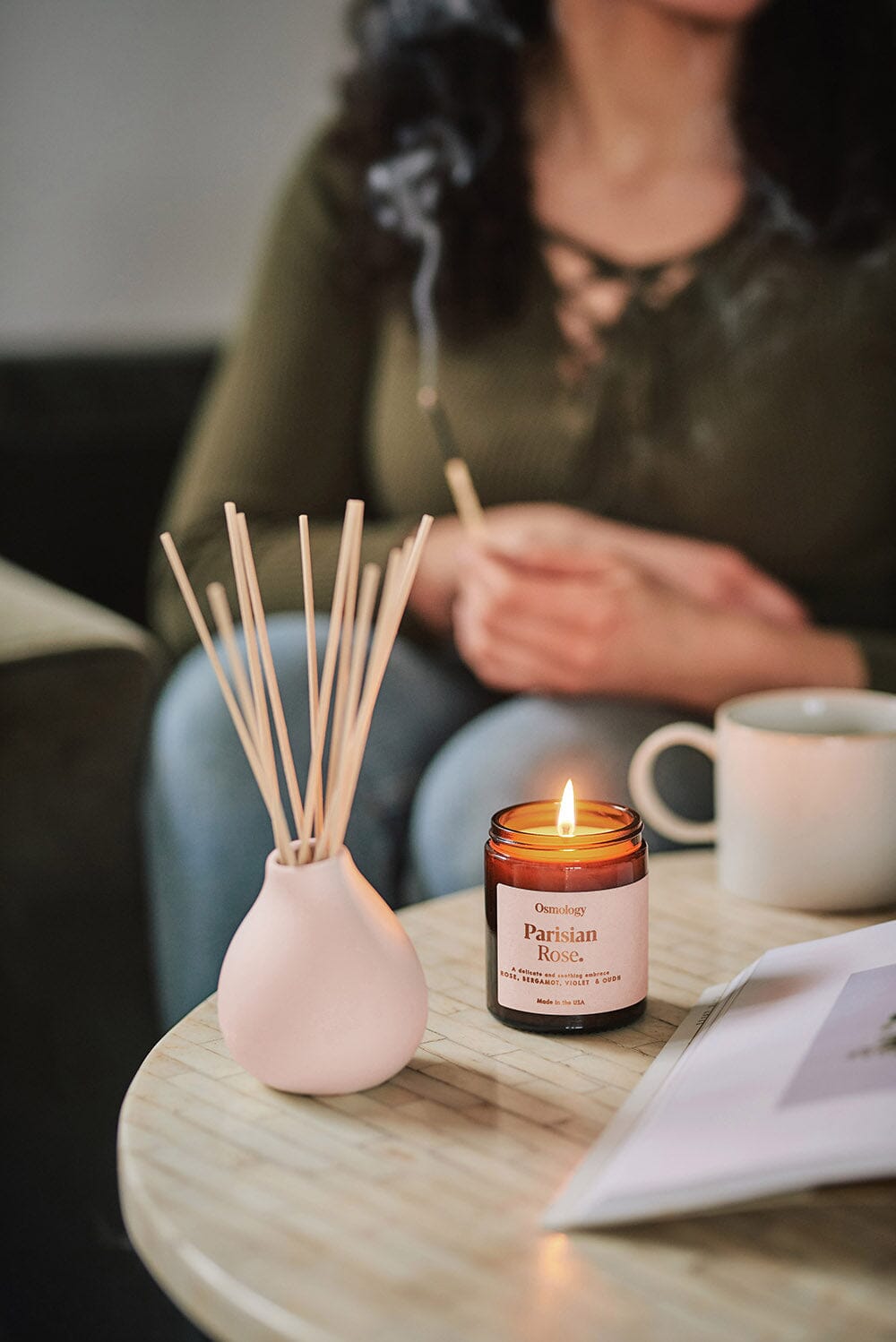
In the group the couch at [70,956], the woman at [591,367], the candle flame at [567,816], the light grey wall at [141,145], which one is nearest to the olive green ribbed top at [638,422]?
the woman at [591,367]

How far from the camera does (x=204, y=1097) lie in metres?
0.47

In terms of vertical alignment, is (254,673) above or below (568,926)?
above

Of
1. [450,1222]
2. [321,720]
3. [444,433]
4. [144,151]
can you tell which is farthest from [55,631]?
[144,151]

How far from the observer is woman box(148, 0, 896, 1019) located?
92 centimetres

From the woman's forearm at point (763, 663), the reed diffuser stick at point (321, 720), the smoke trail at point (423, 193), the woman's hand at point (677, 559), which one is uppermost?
the smoke trail at point (423, 193)

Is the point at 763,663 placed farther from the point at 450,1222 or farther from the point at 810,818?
the point at 450,1222

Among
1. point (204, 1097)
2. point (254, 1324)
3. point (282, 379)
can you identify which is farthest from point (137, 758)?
point (254, 1324)

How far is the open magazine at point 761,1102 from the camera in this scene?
0.38 m

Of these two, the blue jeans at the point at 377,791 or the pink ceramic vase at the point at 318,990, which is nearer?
the pink ceramic vase at the point at 318,990

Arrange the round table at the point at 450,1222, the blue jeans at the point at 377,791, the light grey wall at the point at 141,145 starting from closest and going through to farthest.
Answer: the round table at the point at 450,1222, the blue jeans at the point at 377,791, the light grey wall at the point at 141,145

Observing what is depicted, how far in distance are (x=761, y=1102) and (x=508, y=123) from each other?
0.92 meters

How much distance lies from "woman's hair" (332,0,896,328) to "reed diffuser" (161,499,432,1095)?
0.70 m

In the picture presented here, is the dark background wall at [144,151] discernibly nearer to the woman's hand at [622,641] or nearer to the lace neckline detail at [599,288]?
the lace neckline detail at [599,288]

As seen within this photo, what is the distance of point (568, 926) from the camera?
504 mm
